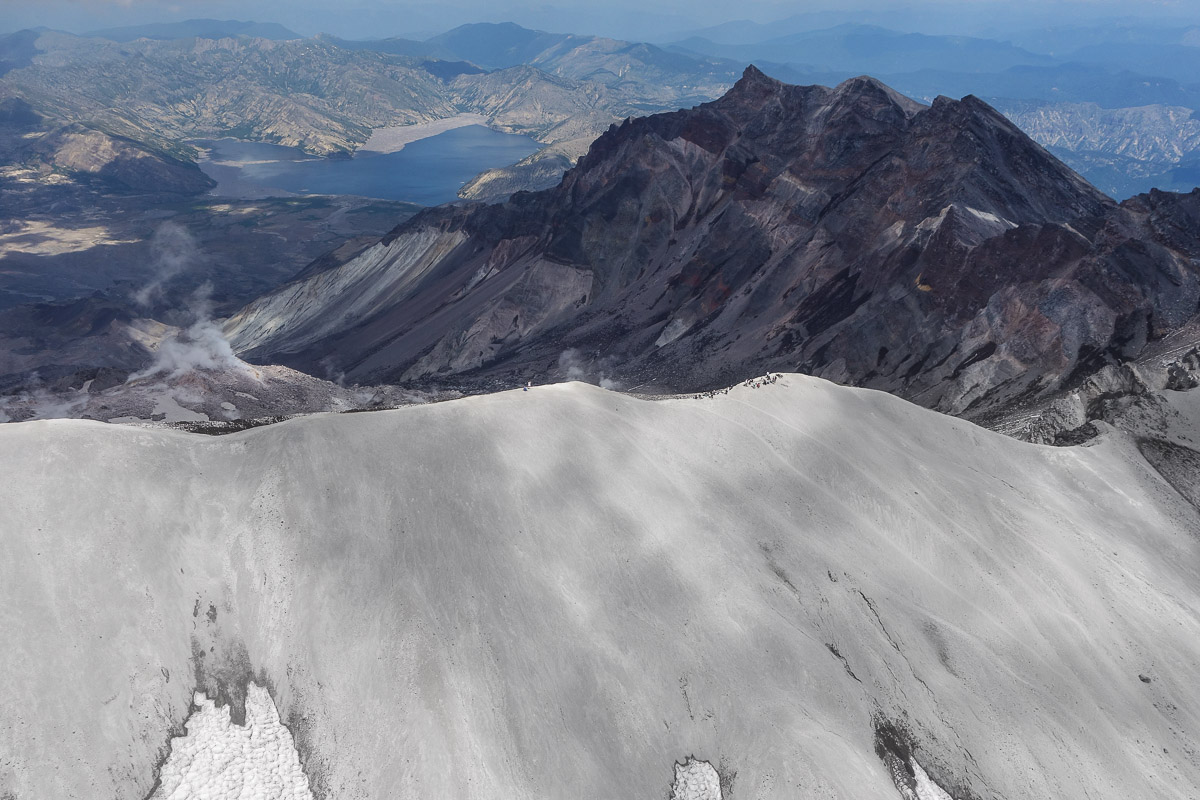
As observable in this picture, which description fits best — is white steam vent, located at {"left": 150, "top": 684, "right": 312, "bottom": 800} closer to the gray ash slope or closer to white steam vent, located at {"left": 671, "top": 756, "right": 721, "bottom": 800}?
white steam vent, located at {"left": 671, "top": 756, "right": 721, "bottom": 800}

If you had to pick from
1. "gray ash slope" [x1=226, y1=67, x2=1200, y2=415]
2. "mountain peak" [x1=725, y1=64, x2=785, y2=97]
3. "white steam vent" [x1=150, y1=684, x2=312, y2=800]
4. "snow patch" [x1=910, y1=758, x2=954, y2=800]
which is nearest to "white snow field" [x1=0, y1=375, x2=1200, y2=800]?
"snow patch" [x1=910, y1=758, x2=954, y2=800]

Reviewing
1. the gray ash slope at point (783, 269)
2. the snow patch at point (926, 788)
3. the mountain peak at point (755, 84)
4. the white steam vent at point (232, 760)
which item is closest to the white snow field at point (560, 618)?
the snow patch at point (926, 788)

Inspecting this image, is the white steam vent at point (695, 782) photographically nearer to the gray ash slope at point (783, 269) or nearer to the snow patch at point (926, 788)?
the snow patch at point (926, 788)

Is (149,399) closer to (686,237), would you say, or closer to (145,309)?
(686,237)

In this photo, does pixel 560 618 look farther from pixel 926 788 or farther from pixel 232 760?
pixel 926 788

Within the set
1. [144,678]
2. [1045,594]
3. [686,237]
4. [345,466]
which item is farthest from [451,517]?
[686,237]

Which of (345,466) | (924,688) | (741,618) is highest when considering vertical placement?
(345,466)
